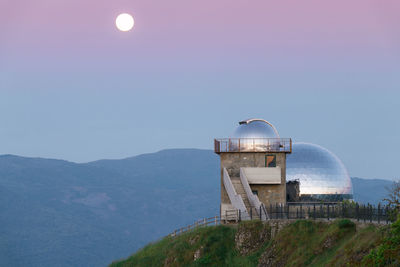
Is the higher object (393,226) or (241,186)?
(241,186)

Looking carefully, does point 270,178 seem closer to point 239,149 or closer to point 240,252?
point 239,149

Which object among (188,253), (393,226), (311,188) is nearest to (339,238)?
(393,226)

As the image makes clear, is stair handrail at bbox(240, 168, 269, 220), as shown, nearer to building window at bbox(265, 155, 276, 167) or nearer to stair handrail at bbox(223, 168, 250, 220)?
stair handrail at bbox(223, 168, 250, 220)

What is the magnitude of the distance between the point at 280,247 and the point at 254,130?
22028 mm

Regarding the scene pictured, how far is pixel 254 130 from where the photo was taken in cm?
6650

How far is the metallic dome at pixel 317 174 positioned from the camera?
74.4 m

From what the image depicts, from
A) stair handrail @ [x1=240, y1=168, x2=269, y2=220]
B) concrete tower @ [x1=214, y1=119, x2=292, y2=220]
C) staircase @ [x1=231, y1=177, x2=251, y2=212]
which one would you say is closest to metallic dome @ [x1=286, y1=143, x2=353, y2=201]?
concrete tower @ [x1=214, y1=119, x2=292, y2=220]

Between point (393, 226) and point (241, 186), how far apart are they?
98.9ft

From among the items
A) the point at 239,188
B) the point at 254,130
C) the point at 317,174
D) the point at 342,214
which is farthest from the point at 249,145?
the point at 342,214

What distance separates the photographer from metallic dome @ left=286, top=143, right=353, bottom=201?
74.4 meters

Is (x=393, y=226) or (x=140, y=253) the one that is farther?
(x=140, y=253)

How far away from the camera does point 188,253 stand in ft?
171

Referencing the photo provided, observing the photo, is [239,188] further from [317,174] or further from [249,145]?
[317,174]

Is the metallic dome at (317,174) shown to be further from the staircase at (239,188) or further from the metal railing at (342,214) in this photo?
the metal railing at (342,214)
